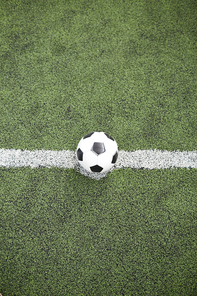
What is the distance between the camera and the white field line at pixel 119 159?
1.93m

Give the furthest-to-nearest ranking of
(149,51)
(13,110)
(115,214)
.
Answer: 1. (149,51)
2. (13,110)
3. (115,214)

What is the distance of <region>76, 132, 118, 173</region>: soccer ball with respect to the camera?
1636mm

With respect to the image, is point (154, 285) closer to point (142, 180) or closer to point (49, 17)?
point (142, 180)

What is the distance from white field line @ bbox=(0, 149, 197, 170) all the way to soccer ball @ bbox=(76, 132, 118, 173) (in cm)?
27

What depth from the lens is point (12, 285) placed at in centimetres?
169

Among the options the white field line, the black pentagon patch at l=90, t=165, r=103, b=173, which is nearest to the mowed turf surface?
the white field line

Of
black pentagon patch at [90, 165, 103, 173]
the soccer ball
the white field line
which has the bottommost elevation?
the white field line

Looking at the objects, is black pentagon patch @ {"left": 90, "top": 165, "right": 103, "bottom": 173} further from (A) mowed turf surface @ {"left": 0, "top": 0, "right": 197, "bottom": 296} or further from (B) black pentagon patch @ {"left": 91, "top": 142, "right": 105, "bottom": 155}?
(A) mowed turf surface @ {"left": 0, "top": 0, "right": 197, "bottom": 296}

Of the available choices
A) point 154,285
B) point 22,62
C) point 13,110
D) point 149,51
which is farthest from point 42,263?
point 149,51

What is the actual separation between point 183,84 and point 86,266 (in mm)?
2086

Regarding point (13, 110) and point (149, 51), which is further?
point (149, 51)

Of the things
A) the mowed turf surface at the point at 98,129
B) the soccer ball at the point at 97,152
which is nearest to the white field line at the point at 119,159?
the mowed turf surface at the point at 98,129

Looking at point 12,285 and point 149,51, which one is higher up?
point 149,51

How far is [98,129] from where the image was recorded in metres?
2.04
